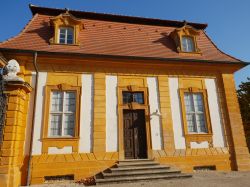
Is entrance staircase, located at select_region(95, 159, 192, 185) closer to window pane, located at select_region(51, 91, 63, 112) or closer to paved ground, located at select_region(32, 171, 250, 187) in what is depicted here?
paved ground, located at select_region(32, 171, 250, 187)

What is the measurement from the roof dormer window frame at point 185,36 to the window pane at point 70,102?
19.9 ft

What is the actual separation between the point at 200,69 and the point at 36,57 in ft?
26.8

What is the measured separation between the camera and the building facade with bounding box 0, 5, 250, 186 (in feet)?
30.2

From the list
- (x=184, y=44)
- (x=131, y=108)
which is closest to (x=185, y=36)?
(x=184, y=44)

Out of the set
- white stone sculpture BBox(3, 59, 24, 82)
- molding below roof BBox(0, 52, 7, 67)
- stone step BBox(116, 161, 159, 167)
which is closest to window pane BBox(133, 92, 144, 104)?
stone step BBox(116, 161, 159, 167)

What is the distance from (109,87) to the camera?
1061 cm

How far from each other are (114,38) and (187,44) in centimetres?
410

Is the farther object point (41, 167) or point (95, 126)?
point (95, 126)

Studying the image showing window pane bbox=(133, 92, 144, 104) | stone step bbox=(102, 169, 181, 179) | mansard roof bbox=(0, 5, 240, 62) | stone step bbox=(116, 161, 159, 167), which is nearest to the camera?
stone step bbox=(102, 169, 181, 179)

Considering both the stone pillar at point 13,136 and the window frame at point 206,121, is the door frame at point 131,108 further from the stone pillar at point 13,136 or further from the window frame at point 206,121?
the stone pillar at point 13,136

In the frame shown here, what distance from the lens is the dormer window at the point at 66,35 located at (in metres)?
11.2

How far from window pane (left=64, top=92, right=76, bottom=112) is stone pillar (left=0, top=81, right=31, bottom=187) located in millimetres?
1685

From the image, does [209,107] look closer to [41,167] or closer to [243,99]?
[41,167]

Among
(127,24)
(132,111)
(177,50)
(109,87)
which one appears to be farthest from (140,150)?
(127,24)
